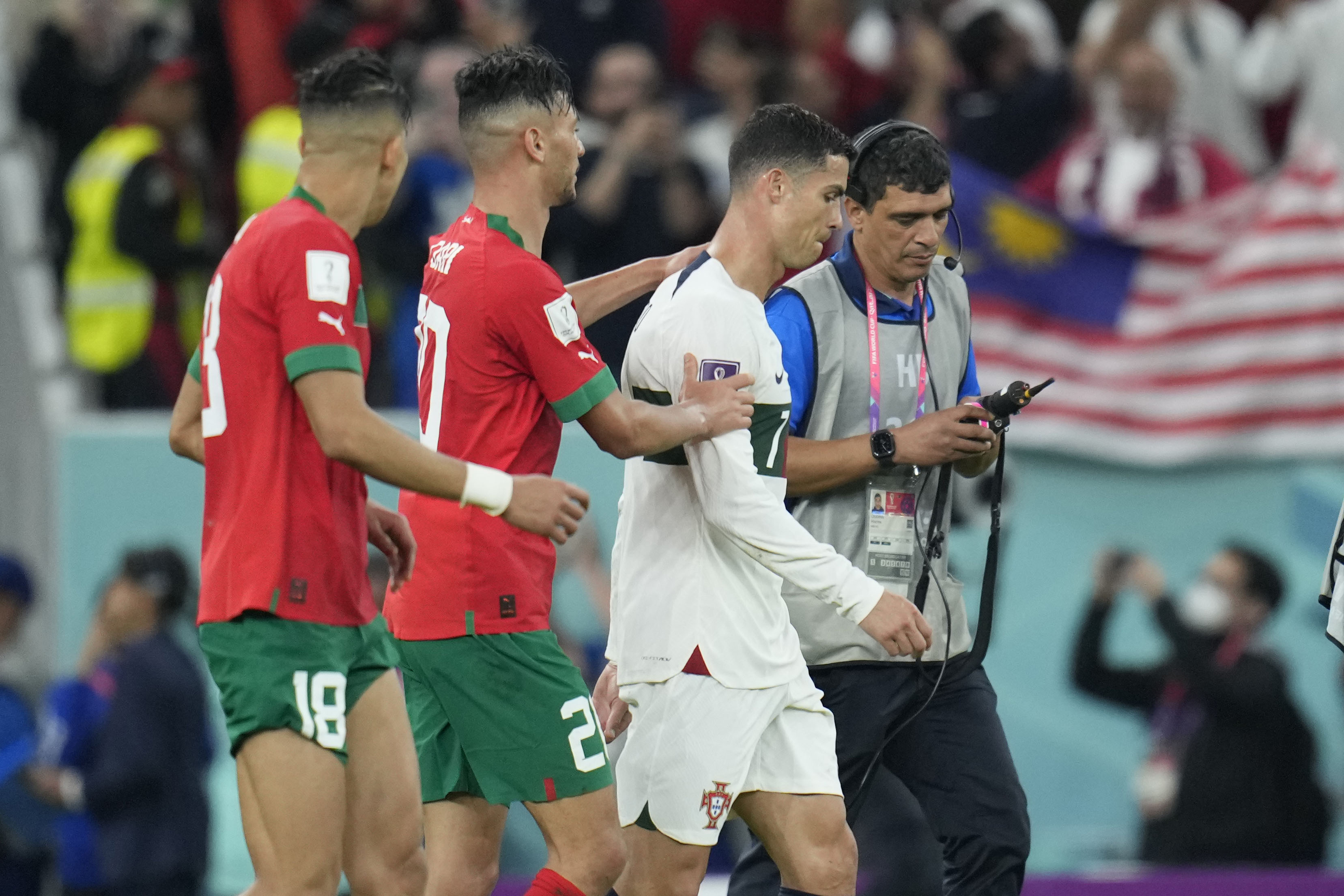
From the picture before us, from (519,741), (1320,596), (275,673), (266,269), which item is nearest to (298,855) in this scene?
(275,673)

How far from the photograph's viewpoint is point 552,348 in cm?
448

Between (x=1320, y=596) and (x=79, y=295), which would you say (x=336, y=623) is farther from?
(x=79, y=295)

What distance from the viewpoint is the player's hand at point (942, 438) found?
5.02 meters

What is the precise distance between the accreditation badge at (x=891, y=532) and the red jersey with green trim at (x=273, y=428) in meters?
1.58

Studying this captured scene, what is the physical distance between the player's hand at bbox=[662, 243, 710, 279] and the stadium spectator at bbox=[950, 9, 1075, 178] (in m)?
5.49

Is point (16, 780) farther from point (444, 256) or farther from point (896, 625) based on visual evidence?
point (896, 625)

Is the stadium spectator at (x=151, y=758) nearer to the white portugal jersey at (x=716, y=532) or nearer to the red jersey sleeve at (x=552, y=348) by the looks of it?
the white portugal jersey at (x=716, y=532)

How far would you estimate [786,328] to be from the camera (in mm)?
5141

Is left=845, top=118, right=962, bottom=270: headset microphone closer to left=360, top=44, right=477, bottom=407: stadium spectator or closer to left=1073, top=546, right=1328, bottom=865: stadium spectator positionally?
left=1073, top=546, right=1328, bottom=865: stadium spectator

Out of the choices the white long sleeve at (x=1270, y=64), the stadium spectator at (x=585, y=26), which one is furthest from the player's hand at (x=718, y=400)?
the white long sleeve at (x=1270, y=64)

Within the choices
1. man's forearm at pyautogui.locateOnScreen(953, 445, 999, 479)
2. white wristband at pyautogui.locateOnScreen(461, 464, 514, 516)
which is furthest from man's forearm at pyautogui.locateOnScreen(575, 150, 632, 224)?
white wristband at pyautogui.locateOnScreen(461, 464, 514, 516)

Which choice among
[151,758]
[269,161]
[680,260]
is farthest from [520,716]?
[269,161]

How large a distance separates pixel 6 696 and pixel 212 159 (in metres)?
3.15

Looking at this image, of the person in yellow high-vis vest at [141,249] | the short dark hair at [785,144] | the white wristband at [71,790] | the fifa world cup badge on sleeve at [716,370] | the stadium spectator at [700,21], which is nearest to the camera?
the fifa world cup badge on sleeve at [716,370]
